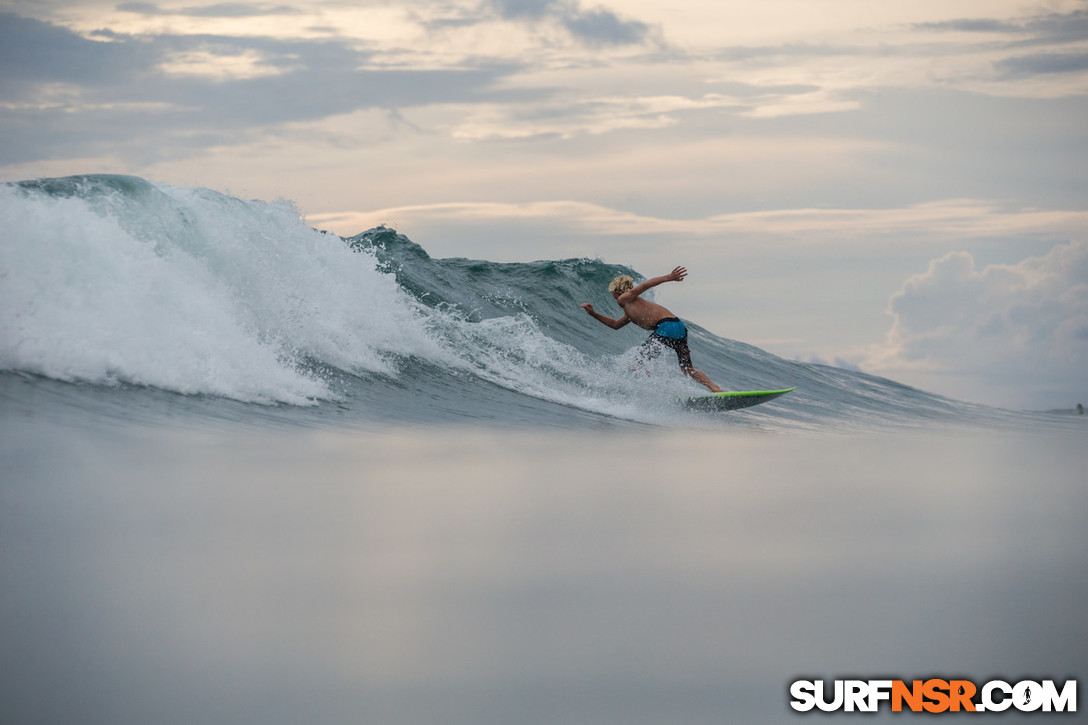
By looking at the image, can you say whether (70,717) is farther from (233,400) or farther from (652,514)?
(233,400)

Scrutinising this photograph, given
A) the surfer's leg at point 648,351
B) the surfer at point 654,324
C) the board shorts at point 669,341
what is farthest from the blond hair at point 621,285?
the surfer's leg at point 648,351

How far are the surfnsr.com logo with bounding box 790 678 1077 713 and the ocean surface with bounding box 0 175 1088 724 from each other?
0.07m

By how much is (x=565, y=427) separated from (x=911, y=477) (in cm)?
343

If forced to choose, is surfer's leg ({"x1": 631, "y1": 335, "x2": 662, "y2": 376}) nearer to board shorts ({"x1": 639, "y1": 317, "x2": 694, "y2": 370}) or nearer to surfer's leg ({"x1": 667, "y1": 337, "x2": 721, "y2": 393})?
board shorts ({"x1": 639, "y1": 317, "x2": 694, "y2": 370})

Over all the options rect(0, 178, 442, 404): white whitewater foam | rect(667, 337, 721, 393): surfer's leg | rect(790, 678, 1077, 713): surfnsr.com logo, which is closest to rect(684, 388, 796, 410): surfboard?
rect(667, 337, 721, 393): surfer's leg

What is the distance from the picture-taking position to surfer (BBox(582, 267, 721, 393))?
11039 mm

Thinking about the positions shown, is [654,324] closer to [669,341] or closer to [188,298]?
[669,341]

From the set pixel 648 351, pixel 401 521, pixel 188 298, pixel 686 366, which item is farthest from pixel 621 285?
pixel 401 521

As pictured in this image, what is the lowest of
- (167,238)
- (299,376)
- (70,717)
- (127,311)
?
(70,717)

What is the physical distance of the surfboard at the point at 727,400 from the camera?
10.8 meters

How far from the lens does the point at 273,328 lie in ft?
32.0

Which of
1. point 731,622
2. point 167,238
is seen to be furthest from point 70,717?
point 167,238

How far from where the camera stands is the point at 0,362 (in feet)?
23.1

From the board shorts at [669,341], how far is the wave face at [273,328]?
0.74ft
